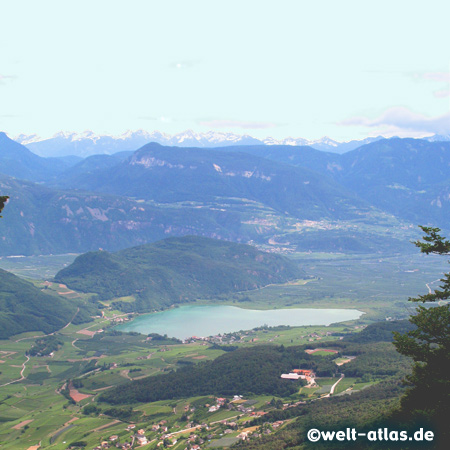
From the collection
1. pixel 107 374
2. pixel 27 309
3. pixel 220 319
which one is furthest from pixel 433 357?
pixel 220 319

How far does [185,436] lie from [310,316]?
99.1 m

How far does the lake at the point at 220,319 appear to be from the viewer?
493 ft

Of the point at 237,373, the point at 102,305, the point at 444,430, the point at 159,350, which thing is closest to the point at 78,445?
the point at 237,373

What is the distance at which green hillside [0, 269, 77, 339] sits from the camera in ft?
460

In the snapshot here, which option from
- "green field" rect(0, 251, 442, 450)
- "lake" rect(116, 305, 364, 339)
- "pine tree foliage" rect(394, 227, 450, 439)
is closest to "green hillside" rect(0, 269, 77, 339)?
"green field" rect(0, 251, 442, 450)

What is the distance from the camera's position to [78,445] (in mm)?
70812

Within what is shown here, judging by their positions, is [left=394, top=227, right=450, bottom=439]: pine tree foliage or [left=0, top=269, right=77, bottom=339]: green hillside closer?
[left=394, top=227, right=450, bottom=439]: pine tree foliage

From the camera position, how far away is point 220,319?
162875 millimetres

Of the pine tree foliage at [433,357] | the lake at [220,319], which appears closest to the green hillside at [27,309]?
the lake at [220,319]

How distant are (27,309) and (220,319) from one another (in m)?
44.8

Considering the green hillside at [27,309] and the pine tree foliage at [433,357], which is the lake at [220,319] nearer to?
the green hillside at [27,309]

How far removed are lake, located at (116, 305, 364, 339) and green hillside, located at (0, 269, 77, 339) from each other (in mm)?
13681

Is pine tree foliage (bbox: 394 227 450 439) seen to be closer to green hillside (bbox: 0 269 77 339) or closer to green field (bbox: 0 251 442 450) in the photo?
green field (bbox: 0 251 442 450)

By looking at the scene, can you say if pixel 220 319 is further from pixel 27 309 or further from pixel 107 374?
pixel 107 374
